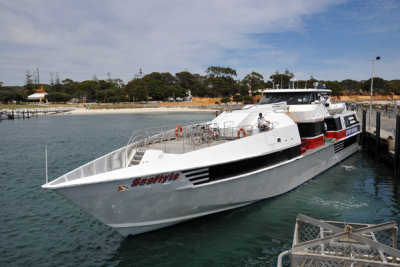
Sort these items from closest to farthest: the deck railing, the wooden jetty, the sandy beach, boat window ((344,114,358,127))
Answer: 1. the deck railing
2. the wooden jetty
3. boat window ((344,114,358,127))
4. the sandy beach

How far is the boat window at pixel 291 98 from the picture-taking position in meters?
15.4

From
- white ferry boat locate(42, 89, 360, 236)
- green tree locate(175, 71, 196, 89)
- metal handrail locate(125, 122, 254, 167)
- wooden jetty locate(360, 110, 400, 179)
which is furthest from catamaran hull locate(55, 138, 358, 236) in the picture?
green tree locate(175, 71, 196, 89)

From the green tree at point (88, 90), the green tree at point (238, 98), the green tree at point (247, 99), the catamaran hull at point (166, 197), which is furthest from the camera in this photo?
the green tree at point (88, 90)

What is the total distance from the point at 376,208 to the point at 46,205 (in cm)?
1339

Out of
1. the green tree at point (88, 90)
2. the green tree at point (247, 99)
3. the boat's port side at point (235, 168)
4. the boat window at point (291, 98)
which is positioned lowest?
the boat's port side at point (235, 168)

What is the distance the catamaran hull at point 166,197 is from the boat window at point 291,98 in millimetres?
4956

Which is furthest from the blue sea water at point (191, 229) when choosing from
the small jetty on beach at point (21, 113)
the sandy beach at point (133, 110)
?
the sandy beach at point (133, 110)

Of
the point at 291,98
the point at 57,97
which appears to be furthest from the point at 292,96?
the point at 57,97

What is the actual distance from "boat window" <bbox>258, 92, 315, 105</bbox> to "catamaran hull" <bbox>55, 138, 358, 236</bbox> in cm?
496

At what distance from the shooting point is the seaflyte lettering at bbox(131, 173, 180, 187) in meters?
7.82

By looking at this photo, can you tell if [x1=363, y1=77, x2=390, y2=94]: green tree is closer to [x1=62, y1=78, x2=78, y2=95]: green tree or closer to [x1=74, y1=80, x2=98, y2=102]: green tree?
[x1=74, y1=80, x2=98, y2=102]: green tree

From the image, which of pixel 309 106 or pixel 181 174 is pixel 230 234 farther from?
pixel 309 106

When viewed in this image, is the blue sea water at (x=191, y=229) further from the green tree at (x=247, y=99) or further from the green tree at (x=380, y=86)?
the green tree at (x=380, y=86)

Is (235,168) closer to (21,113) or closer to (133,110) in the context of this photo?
(21,113)
